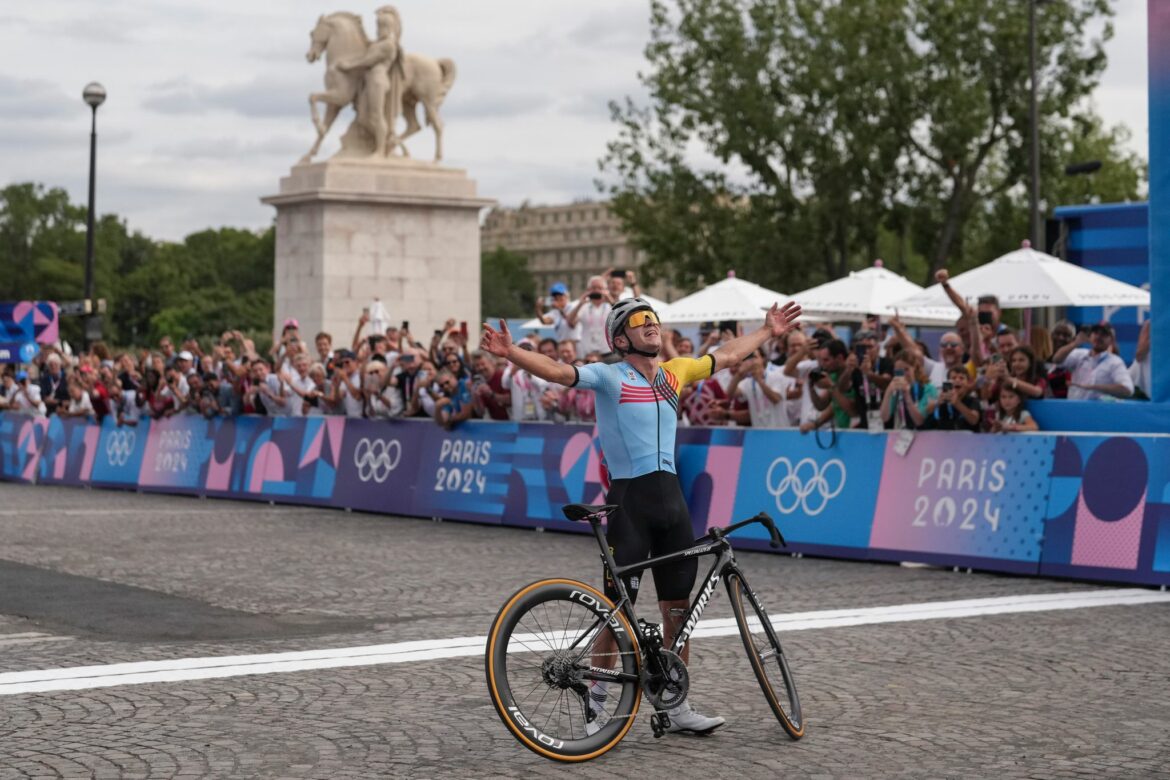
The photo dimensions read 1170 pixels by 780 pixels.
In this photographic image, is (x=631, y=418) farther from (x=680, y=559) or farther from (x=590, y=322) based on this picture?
(x=590, y=322)

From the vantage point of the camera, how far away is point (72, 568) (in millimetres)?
14305

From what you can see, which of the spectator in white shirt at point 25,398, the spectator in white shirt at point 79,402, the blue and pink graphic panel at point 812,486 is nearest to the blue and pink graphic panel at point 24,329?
the spectator in white shirt at point 25,398

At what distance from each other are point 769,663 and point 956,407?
765cm

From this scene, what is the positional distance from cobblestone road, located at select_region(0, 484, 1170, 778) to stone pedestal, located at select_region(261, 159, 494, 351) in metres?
18.9

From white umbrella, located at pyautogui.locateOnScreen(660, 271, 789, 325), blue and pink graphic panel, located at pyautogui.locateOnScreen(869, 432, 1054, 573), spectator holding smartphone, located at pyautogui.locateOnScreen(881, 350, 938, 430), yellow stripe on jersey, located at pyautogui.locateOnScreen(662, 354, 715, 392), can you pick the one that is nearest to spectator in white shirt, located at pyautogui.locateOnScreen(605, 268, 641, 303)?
spectator holding smartphone, located at pyautogui.locateOnScreen(881, 350, 938, 430)

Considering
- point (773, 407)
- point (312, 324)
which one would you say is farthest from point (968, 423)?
point (312, 324)

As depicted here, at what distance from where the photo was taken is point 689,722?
7590 millimetres

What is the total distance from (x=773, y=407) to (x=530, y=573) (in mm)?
3633

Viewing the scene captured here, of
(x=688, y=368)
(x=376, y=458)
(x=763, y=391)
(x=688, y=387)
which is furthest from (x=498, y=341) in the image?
(x=376, y=458)

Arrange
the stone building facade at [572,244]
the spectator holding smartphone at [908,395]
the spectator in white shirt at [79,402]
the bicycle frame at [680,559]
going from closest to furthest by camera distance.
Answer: the bicycle frame at [680,559] → the spectator holding smartphone at [908,395] → the spectator in white shirt at [79,402] → the stone building facade at [572,244]

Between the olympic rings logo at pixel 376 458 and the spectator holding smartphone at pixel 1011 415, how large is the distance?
7958 mm

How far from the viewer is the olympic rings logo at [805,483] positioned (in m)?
15.5

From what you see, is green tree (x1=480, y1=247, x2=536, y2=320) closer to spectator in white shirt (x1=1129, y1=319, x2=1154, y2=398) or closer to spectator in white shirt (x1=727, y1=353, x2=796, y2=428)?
spectator in white shirt (x1=1129, y1=319, x2=1154, y2=398)

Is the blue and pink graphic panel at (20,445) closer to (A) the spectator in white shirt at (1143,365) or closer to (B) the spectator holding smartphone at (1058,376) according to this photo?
(B) the spectator holding smartphone at (1058,376)
